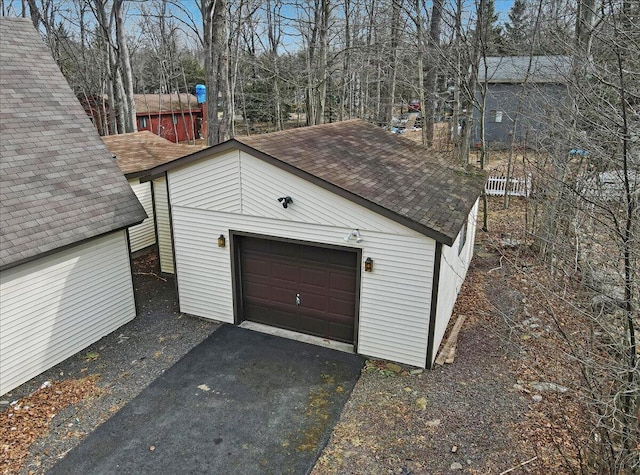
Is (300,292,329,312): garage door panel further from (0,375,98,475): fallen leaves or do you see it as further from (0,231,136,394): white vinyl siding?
(0,375,98,475): fallen leaves

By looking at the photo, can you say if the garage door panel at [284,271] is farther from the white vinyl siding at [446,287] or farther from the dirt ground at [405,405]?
the white vinyl siding at [446,287]

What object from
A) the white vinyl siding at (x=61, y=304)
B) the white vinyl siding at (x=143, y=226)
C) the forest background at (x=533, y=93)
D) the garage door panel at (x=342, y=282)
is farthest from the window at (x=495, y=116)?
the white vinyl siding at (x=61, y=304)

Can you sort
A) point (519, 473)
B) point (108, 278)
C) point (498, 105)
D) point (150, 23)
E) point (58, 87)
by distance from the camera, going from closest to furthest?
point (519, 473) → point (108, 278) → point (58, 87) → point (498, 105) → point (150, 23)

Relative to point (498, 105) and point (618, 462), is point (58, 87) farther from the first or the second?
point (498, 105)

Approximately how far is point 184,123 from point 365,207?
29.9 meters

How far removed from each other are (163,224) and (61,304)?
164 inches

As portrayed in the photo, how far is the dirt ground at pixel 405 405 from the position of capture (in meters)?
5.91

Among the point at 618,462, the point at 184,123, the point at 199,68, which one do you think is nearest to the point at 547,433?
the point at 618,462

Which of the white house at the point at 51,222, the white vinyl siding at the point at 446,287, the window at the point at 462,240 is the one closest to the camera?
the white house at the point at 51,222

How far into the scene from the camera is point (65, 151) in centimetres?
938

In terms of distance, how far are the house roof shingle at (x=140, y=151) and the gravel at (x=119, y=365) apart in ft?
13.4

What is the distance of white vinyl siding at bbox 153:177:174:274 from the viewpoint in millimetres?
11914

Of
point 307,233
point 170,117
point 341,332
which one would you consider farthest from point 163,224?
point 170,117

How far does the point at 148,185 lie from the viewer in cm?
1356
